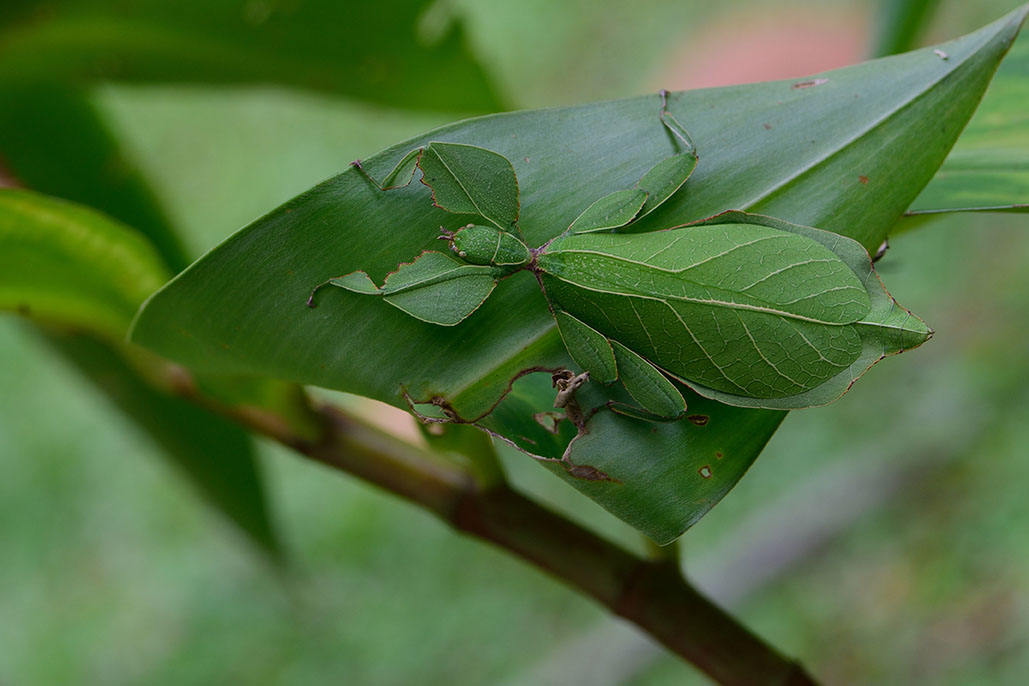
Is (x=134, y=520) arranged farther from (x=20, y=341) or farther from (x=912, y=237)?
(x=912, y=237)

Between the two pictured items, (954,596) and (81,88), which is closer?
(81,88)

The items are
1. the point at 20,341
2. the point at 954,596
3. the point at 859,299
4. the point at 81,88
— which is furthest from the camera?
the point at 20,341

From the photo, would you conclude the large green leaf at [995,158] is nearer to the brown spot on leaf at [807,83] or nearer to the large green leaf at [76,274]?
the brown spot on leaf at [807,83]

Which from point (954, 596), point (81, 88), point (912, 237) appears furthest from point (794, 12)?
point (81, 88)

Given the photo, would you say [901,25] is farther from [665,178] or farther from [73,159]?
[73,159]

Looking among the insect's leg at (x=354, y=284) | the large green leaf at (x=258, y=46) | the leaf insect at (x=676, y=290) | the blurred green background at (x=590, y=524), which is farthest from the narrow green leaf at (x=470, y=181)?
the blurred green background at (x=590, y=524)
